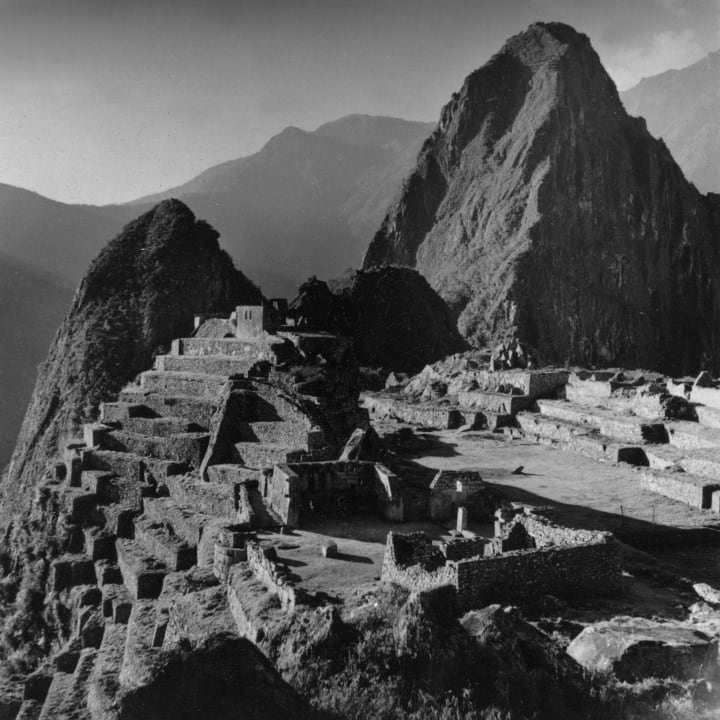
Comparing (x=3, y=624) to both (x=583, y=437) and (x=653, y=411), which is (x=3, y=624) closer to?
(x=583, y=437)

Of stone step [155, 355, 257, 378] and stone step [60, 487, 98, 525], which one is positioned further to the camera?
stone step [155, 355, 257, 378]

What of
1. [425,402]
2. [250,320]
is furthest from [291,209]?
[250,320]

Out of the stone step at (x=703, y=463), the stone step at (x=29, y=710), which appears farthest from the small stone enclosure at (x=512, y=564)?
the stone step at (x=703, y=463)

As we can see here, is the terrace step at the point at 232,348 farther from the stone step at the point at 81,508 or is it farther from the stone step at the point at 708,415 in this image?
the stone step at the point at 708,415

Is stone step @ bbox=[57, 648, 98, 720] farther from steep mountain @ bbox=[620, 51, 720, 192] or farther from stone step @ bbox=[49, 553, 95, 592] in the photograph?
steep mountain @ bbox=[620, 51, 720, 192]

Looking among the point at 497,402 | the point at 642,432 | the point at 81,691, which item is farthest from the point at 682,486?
the point at 497,402

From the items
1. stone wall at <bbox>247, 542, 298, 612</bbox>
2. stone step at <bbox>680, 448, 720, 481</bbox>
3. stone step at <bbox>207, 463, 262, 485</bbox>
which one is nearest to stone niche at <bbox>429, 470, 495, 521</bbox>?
stone wall at <bbox>247, 542, 298, 612</bbox>
